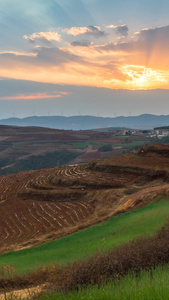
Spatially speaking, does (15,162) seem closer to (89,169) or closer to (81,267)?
(89,169)

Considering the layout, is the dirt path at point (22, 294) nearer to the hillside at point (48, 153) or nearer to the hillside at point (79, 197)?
the hillside at point (79, 197)

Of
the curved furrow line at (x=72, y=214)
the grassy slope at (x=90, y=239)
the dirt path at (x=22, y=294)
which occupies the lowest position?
the curved furrow line at (x=72, y=214)

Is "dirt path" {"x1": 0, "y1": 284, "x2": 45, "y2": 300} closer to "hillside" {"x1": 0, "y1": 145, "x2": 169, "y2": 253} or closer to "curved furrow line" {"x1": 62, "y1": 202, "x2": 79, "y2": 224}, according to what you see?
"hillside" {"x1": 0, "y1": 145, "x2": 169, "y2": 253}

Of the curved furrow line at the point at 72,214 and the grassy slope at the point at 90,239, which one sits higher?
the grassy slope at the point at 90,239

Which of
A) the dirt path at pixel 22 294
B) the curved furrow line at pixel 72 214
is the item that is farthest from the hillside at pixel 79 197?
the dirt path at pixel 22 294

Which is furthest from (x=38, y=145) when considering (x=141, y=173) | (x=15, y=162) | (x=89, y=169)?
(x=141, y=173)

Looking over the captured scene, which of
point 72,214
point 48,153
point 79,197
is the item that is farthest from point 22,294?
point 48,153

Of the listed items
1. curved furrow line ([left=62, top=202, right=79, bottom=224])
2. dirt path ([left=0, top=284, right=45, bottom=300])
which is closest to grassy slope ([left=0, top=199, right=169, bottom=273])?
dirt path ([left=0, top=284, right=45, bottom=300])

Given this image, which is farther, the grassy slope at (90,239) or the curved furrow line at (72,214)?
the curved furrow line at (72,214)
